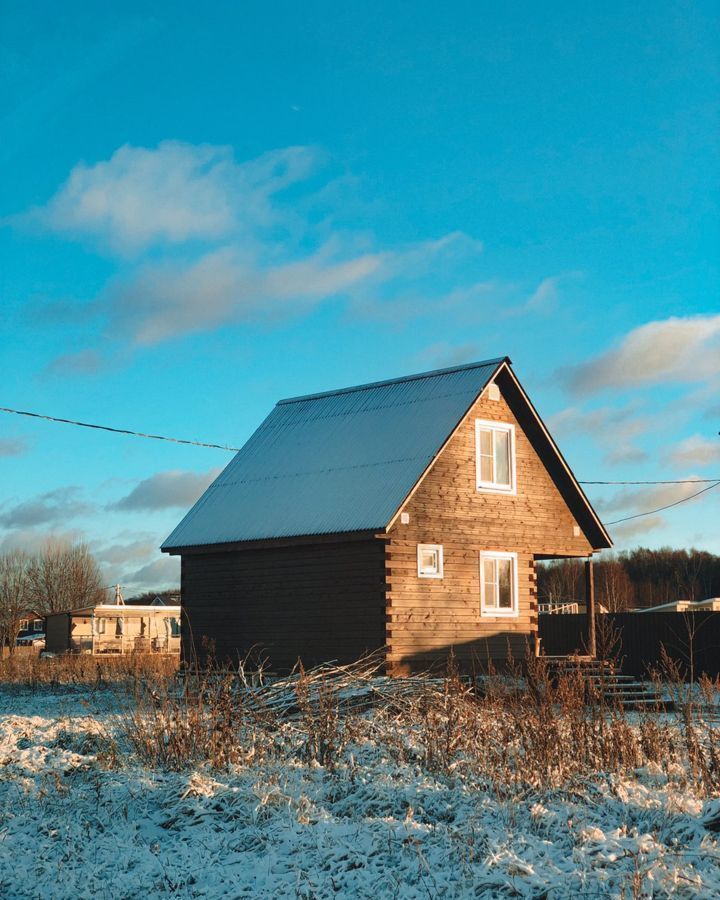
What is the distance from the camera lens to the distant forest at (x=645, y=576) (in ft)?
350

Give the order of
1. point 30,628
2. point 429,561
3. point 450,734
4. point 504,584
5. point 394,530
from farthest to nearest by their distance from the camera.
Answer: point 30,628, point 504,584, point 429,561, point 394,530, point 450,734

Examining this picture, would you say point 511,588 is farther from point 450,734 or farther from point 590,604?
point 450,734

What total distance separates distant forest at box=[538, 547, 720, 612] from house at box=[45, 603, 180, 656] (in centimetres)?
4415

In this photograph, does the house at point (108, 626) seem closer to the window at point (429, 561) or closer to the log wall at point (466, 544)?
the log wall at point (466, 544)

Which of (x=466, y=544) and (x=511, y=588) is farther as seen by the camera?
(x=511, y=588)

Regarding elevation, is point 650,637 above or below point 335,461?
below

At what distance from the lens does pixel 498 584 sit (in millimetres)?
25172

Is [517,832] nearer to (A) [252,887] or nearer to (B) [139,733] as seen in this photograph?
(A) [252,887]

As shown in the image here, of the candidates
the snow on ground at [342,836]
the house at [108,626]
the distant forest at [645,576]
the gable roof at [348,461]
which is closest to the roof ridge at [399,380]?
the gable roof at [348,461]

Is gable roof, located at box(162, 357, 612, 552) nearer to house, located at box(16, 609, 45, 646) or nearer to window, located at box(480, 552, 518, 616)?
window, located at box(480, 552, 518, 616)

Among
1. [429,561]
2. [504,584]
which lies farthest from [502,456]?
[429,561]

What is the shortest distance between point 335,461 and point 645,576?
9800 centimetres

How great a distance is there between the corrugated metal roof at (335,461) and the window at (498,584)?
334cm

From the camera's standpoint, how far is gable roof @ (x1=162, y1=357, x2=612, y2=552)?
23.3 meters
